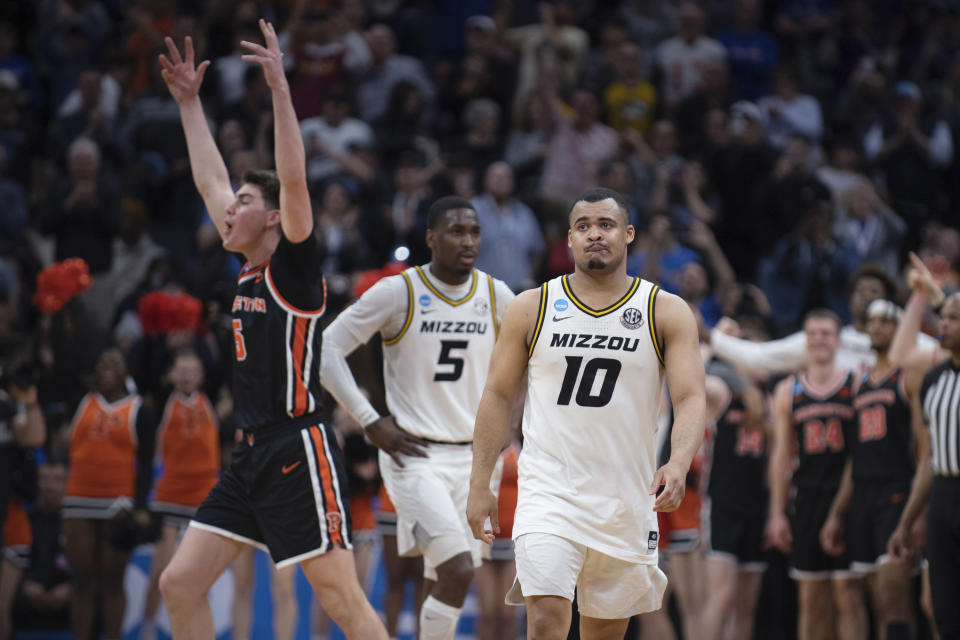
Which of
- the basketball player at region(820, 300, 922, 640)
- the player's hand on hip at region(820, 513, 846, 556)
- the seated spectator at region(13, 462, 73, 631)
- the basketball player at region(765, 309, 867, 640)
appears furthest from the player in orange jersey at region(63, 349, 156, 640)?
the basketball player at region(820, 300, 922, 640)

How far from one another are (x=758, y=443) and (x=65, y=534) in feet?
20.7

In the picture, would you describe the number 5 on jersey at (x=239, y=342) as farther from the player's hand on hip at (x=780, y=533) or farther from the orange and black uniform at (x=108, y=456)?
the player's hand on hip at (x=780, y=533)

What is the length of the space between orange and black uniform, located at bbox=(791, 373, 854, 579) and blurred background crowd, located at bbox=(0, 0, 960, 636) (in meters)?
2.03

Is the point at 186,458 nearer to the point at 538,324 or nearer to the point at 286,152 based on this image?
the point at 286,152

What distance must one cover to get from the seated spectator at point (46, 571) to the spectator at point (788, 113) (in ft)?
31.3

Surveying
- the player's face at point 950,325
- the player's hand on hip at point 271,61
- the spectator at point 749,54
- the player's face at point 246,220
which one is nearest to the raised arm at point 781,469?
the player's face at point 950,325

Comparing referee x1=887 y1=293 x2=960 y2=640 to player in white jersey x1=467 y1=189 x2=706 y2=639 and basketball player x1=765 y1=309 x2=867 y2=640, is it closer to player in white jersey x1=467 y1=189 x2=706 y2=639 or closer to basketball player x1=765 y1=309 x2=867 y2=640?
basketball player x1=765 y1=309 x2=867 y2=640

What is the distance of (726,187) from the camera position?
607 inches

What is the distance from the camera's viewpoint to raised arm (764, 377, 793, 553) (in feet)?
35.2

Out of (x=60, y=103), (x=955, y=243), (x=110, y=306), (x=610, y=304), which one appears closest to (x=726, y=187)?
(x=955, y=243)

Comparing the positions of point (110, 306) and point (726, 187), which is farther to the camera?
point (726, 187)

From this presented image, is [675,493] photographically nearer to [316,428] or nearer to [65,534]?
[316,428]

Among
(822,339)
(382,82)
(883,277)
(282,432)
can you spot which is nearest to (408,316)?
(282,432)

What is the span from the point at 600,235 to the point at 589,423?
0.90 meters
